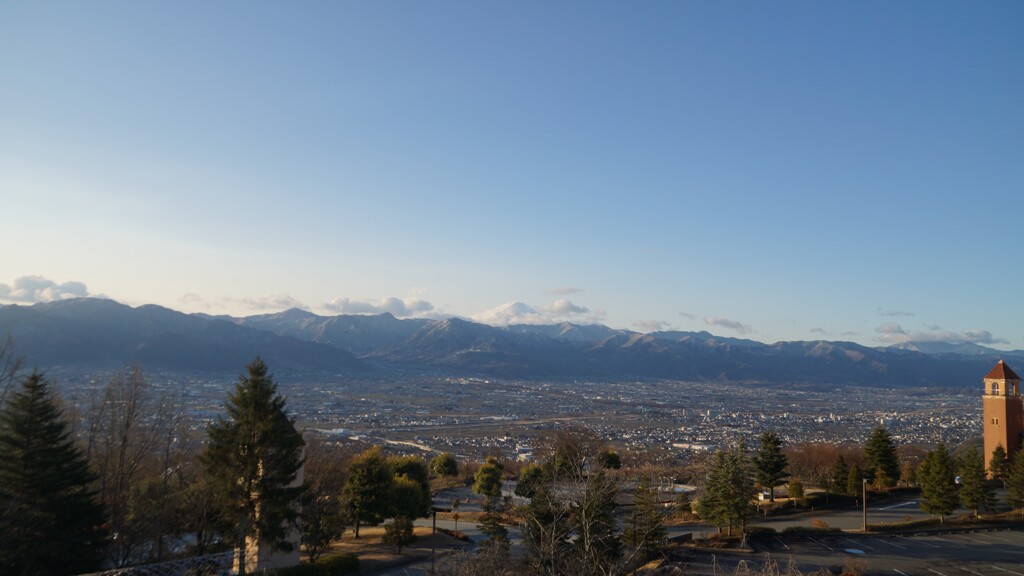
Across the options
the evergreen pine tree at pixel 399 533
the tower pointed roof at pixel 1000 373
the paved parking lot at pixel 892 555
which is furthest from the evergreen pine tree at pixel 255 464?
the tower pointed roof at pixel 1000 373

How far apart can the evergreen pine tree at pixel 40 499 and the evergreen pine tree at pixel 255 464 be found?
2.54 m

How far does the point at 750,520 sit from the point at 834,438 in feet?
155

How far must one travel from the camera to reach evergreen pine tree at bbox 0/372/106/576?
476 inches

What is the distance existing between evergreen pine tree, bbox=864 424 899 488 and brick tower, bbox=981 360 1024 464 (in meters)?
7.41

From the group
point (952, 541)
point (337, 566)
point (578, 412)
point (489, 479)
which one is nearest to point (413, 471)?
point (489, 479)

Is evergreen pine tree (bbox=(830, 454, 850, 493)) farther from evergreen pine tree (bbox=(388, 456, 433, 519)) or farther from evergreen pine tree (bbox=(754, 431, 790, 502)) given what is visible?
evergreen pine tree (bbox=(388, 456, 433, 519))

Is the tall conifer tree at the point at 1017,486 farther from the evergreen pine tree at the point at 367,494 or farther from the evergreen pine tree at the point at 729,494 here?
the evergreen pine tree at the point at 367,494

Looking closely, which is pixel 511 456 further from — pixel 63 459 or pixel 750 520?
pixel 63 459

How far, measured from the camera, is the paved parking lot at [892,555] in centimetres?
1852

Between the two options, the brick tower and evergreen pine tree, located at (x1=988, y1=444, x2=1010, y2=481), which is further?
the brick tower

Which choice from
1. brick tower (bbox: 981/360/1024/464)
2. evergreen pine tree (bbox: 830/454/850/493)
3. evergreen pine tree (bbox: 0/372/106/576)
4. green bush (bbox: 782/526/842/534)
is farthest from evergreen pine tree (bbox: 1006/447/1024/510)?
evergreen pine tree (bbox: 0/372/106/576)

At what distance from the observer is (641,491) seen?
59.9 ft

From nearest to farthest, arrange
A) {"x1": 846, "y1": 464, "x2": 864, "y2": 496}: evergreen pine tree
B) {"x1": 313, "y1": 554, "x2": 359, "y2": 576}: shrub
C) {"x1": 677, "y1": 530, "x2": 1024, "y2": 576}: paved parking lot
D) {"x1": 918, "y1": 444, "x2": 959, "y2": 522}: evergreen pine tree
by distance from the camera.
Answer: {"x1": 313, "y1": 554, "x2": 359, "y2": 576}: shrub → {"x1": 677, "y1": 530, "x2": 1024, "y2": 576}: paved parking lot → {"x1": 918, "y1": 444, "x2": 959, "y2": 522}: evergreen pine tree → {"x1": 846, "y1": 464, "x2": 864, "y2": 496}: evergreen pine tree

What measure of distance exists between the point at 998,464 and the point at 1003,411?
3.48 meters
